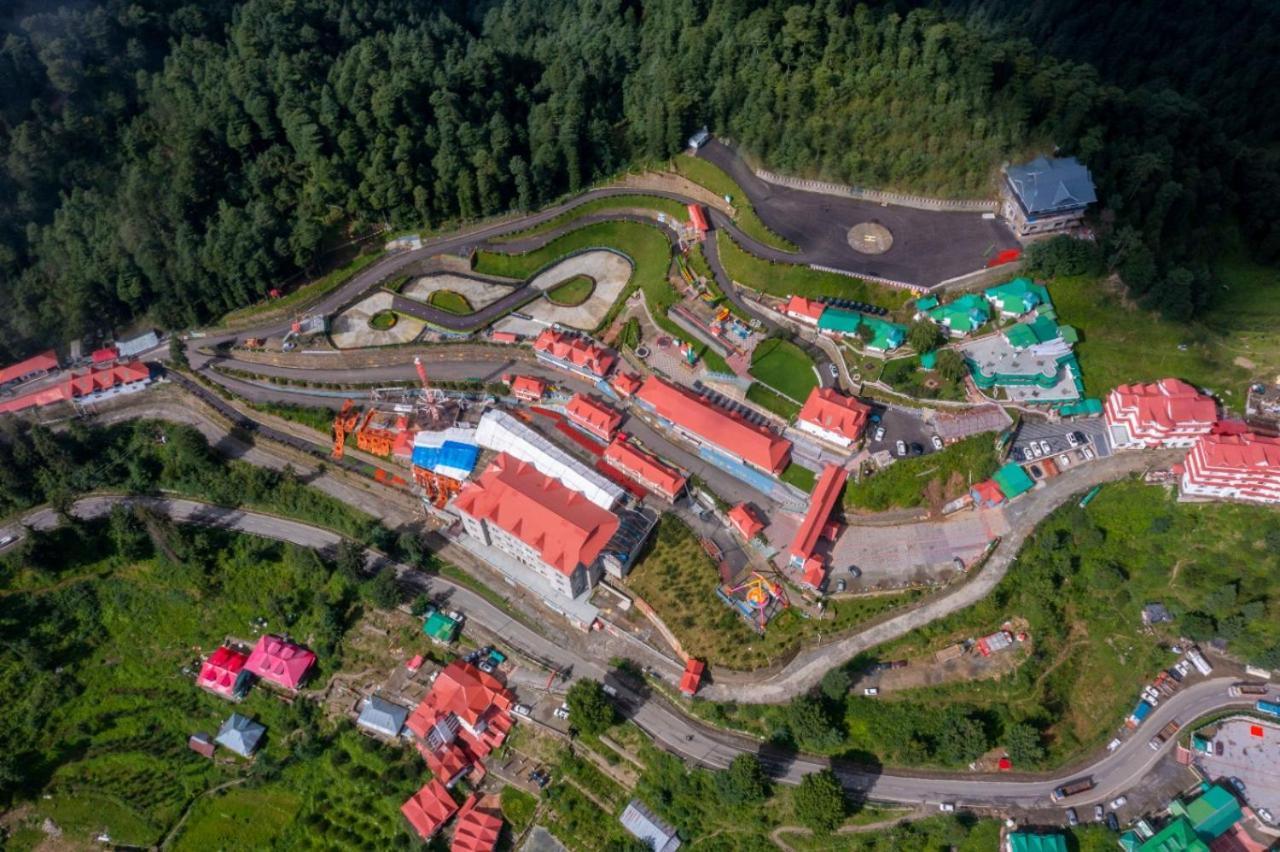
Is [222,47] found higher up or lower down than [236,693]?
higher up

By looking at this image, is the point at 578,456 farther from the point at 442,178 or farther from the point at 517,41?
the point at 517,41

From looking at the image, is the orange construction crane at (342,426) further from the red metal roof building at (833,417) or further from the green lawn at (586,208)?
the red metal roof building at (833,417)

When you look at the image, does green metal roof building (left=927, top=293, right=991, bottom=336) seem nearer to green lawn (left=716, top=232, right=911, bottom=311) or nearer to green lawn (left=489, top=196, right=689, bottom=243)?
green lawn (left=716, top=232, right=911, bottom=311)

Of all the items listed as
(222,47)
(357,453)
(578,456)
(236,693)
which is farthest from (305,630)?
(222,47)

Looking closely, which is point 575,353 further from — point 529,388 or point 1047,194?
point 1047,194

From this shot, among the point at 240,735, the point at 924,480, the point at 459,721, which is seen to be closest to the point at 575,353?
the point at 924,480

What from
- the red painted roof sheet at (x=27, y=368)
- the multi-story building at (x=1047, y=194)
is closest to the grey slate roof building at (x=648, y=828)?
the multi-story building at (x=1047, y=194)
